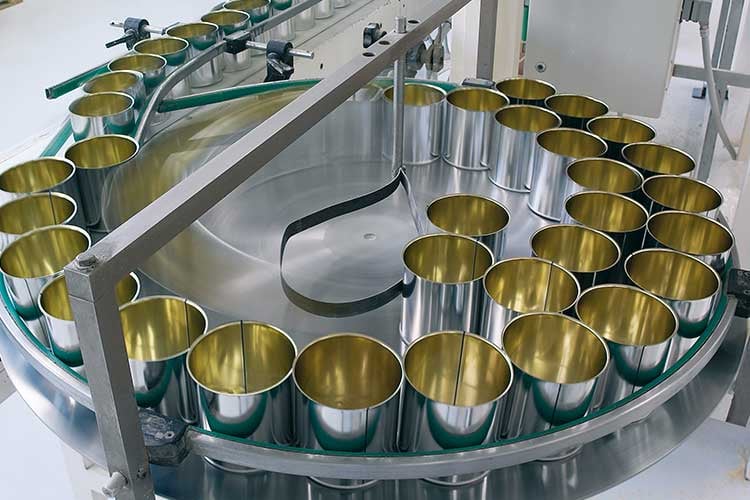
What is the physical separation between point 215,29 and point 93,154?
19.2 inches

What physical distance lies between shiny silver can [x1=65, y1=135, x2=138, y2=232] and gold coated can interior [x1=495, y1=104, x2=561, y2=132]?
581 mm

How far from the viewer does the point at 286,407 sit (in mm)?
789

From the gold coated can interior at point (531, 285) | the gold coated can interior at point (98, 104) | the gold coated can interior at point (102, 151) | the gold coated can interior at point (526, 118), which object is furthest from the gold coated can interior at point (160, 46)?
the gold coated can interior at point (531, 285)

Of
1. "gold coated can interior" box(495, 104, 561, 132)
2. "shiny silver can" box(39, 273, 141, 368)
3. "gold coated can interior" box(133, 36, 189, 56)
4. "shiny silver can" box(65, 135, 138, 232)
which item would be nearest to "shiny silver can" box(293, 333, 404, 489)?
"shiny silver can" box(39, 273, 141, 368)

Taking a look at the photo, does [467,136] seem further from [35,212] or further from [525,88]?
[35,212]

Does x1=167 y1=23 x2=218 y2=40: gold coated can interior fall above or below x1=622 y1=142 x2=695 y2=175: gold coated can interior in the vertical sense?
above

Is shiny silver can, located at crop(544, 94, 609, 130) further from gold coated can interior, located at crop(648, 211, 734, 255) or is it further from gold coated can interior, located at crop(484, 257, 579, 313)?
gold coated can interior, located at crop(484, 257, 579, 313)

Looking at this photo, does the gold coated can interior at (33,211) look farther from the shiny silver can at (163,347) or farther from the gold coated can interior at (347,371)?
the gold coated can interior at (347,371)

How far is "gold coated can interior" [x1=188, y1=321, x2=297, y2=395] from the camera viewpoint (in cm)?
85

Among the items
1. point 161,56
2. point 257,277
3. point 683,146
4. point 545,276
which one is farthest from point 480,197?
point 683,146

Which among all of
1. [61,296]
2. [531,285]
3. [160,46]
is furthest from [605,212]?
[160,46]

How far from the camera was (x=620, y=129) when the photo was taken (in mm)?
1288

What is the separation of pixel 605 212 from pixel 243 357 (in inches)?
21.5

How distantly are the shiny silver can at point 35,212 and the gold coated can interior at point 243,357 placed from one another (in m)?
0.31
